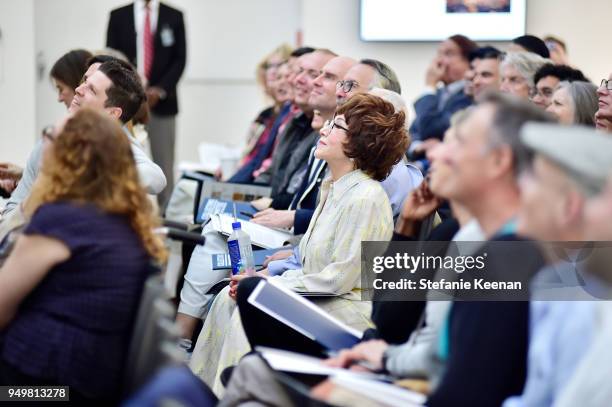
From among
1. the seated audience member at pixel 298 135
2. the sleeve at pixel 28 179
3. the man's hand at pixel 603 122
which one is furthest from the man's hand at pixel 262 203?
the man's hand at pixel 603 122

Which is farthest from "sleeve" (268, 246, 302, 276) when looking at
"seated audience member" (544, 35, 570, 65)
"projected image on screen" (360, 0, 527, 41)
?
"projected image on screen" (360, 0, 527, 41)

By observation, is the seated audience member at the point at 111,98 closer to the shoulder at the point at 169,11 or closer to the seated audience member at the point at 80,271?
Result: the seated audience member at the point at 80,271

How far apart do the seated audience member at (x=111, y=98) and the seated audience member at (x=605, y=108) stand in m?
1.68

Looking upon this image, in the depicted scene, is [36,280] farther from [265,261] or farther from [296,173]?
[296,173]

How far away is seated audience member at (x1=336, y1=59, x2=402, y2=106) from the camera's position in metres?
4.36

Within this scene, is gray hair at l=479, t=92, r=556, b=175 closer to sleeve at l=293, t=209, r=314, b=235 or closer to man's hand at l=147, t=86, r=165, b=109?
sleeve at l=293, t=209, r=314, b=235

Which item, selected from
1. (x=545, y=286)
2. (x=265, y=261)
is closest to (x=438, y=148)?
(x=545, y=286)

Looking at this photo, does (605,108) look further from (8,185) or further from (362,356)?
(8,185)

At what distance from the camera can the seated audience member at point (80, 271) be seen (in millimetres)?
2219

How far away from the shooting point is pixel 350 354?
2.34 m

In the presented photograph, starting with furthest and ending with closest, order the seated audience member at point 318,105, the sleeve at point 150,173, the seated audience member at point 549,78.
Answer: the seated audience member at point 549,78
the seated audience member at point 318,105
the sleeve at point 150,173

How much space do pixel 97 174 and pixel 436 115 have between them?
4578mm

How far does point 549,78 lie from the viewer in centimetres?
484

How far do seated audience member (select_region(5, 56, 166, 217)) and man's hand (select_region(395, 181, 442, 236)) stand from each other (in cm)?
142
